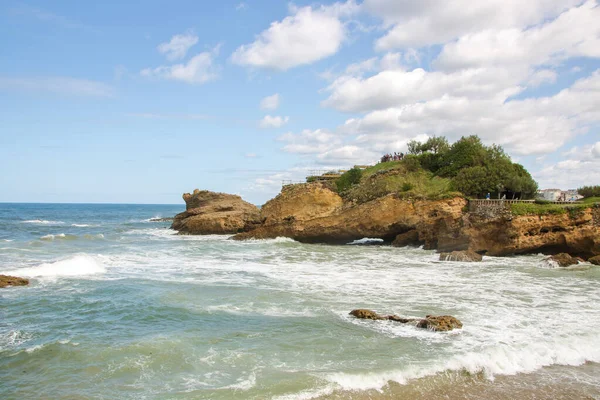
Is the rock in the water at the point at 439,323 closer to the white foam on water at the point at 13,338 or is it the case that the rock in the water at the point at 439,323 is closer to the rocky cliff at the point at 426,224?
the white foam on water at the point at 13,338

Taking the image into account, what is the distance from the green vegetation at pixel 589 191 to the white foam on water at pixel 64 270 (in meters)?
28.2

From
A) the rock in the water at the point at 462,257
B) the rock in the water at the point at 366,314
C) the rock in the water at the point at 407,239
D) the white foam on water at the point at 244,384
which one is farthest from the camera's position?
the rock in the water at the point at 407,239

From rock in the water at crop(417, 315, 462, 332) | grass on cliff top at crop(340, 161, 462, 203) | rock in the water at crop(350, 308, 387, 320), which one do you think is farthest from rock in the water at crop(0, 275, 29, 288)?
grass on cliff top at crop(340, 161, 462, 203)

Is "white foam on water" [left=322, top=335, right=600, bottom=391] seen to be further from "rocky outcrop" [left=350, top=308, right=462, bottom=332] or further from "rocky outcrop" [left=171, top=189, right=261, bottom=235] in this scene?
"rocky outcrop" [left=171, top=189, right=261, bottom=235]

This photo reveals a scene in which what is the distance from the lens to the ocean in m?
8.38

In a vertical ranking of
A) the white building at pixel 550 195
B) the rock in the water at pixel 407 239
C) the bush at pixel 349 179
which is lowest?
the rock in the water at pixel 407 239

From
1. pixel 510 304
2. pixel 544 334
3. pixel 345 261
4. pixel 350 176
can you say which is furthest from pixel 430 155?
pixel 544 334

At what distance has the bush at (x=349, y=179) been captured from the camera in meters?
36.8

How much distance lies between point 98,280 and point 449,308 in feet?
43.0

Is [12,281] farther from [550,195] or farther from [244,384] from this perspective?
[550,195]

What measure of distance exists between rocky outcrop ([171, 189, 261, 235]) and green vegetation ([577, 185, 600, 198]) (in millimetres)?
24043

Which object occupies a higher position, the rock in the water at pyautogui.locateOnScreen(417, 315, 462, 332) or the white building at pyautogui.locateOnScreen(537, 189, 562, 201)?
the white building at pyautogui.locateOnScreen(537, 189, 562, 201)

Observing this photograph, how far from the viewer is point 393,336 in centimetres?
1082

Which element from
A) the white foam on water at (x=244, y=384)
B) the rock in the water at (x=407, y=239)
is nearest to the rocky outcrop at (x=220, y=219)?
the rock in the water at (x=407, y=239)
